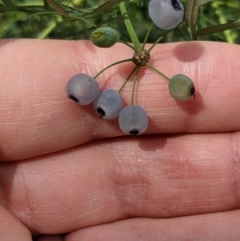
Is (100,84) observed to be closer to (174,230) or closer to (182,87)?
(182,87)

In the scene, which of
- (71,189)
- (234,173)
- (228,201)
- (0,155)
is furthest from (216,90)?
(0,155)

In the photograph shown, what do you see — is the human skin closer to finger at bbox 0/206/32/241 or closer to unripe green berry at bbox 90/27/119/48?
finger at bbox 0/206/32/241

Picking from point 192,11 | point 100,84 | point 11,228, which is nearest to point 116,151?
point 100,84

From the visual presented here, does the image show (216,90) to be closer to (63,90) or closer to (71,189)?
(63,90)

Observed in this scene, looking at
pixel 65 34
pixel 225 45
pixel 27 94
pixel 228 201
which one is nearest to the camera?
pixel 27 94

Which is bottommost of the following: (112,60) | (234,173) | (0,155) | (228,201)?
(228,201)

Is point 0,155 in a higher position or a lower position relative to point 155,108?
lower

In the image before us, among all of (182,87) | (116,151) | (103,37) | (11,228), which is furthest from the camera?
(116,151)

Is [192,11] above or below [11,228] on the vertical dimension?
above
